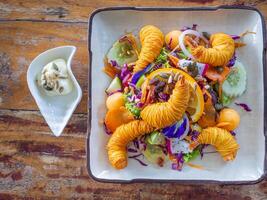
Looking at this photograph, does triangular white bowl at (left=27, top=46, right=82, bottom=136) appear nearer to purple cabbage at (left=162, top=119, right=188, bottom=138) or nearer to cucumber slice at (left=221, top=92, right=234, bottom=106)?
purple cabbage at (left=162, top=119, right=188, bottom=138)

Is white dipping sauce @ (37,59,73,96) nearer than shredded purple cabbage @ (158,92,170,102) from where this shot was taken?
No

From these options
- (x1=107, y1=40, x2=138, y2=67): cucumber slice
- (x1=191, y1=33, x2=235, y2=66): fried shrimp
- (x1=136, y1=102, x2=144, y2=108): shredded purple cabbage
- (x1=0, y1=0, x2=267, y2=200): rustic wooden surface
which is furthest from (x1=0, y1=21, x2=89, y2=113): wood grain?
(x1=191, y1=33, x2=235, y2=66): fried shrimp

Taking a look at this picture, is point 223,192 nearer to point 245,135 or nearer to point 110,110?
point 245,135

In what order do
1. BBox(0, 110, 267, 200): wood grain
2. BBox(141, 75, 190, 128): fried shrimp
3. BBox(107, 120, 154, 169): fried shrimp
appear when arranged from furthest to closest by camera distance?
BBox(0, 110, 267, 200): wood grain, BBox(107, 120, 154, 169): fried shrimp, BBox(141, 75, 190, 128): fried shrimp

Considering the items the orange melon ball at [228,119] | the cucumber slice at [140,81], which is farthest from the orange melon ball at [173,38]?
the orange melon ball at [228,119]

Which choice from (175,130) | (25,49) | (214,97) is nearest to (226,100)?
(214,97)
